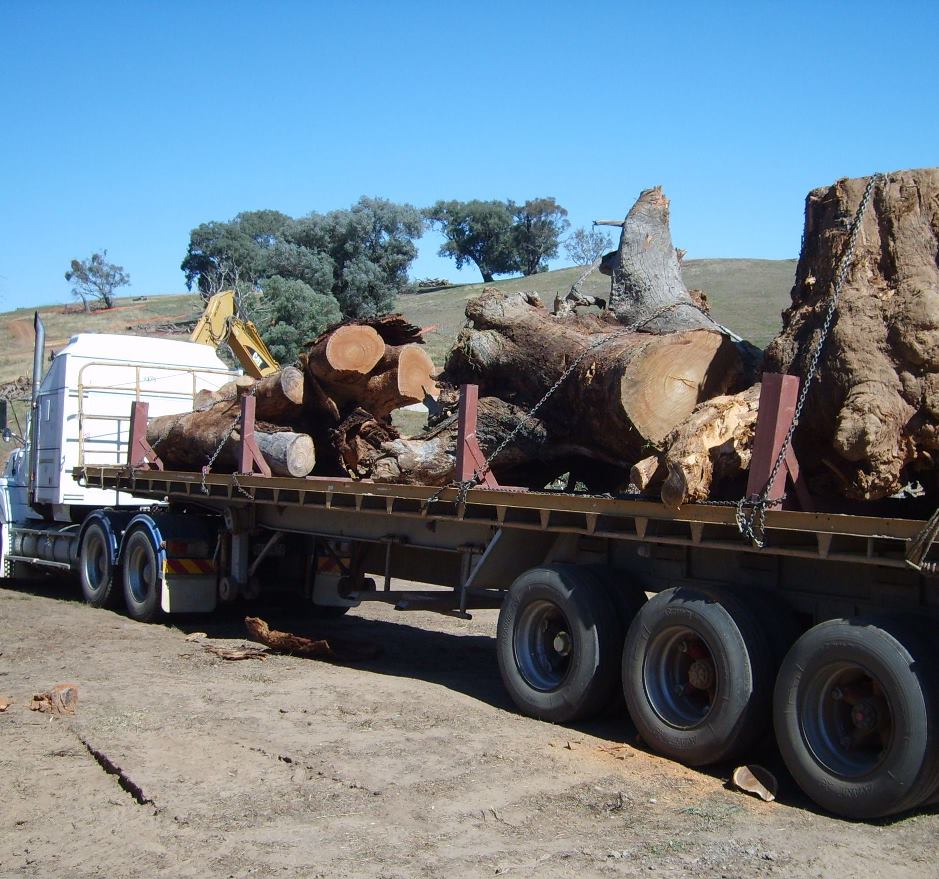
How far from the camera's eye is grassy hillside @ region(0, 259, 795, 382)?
1642 inches

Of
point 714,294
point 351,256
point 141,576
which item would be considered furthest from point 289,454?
point 714,294

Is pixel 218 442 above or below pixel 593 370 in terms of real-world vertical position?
below

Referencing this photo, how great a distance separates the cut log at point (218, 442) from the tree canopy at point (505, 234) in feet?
202

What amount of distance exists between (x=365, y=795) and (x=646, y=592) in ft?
8.48

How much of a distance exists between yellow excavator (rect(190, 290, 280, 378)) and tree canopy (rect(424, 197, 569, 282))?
55.9 metres

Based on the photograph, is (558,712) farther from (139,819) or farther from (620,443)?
(139,819)

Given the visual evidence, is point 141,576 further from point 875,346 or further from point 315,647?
point 875,346

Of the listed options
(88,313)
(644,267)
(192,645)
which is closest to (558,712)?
(644,267)

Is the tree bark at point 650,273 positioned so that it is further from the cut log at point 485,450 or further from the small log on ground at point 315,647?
A: the small log on ground at point 315,647

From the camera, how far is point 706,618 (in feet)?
20.1

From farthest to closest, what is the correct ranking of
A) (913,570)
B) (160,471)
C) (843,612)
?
(160,471), (843,612), (913,570)

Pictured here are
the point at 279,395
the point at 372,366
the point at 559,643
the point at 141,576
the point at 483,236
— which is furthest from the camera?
the point at 483,236

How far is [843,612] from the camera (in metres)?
5.92

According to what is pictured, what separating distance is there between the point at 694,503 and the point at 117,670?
18.2ft
